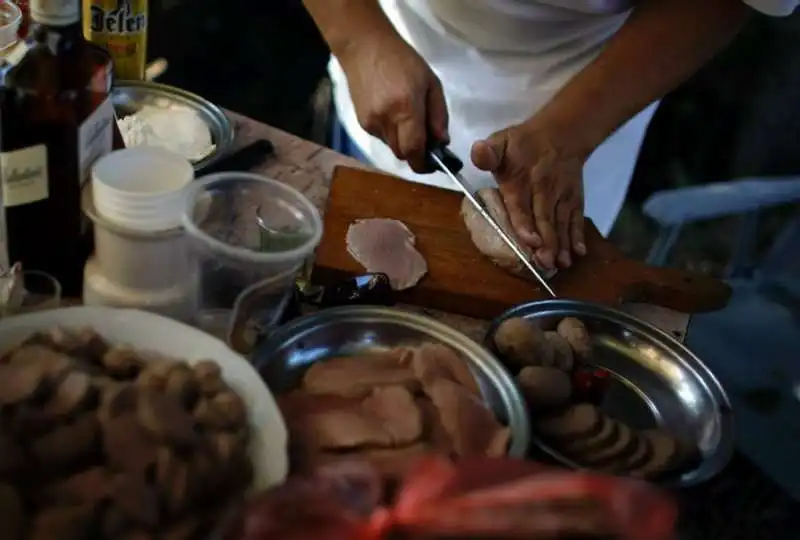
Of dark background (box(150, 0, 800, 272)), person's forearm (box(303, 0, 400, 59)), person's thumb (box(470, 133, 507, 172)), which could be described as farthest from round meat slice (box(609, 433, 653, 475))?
dark background (box(150, 0, 800, 272))

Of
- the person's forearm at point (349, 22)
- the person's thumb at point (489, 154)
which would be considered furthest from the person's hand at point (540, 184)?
the person's forearm at point (349, 22)

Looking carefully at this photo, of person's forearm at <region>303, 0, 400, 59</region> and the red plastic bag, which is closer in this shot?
the red plastic bag

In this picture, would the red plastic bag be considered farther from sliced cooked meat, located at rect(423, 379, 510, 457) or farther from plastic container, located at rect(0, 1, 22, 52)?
plastic container, located at rect(0, 1, 22, 52)

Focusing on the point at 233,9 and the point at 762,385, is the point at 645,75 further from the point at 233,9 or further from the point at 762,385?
the point at 233,9

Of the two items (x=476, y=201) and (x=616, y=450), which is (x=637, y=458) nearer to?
(x=616, y=450)

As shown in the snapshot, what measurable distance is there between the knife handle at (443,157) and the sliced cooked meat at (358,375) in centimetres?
35

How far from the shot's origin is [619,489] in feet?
1.84

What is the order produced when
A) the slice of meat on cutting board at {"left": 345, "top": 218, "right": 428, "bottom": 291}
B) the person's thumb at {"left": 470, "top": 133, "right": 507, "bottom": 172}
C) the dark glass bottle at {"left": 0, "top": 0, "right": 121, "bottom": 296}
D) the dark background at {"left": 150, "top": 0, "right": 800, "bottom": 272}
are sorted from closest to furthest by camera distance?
1. the dark glass bottle at {"left": 0, "top": 0, "right": 121, "bottom": 296}
2. the slice of meat on cutting board at {"left": 345, "top": 218, "right": 428, "bottom": 291}
3. the person's thumb at {"left": 470, "top": 133, "right": 507, "bottom": 172}
4. the dark background at {"left": 150, "top": 0, "right": 800, "bottom": 272}

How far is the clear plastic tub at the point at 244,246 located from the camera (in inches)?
33.3

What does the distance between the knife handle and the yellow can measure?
380 millimetres

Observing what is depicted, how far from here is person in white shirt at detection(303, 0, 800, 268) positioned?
121cm

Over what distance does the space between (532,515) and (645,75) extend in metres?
0.90

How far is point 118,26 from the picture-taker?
1.17 m

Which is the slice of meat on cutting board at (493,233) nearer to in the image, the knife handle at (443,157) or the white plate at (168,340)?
the knife handle at (443,157)
